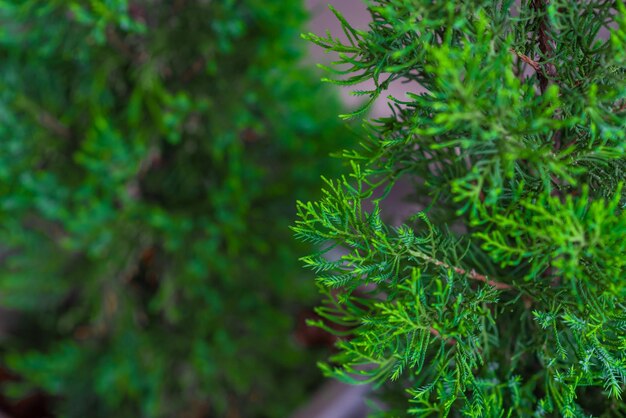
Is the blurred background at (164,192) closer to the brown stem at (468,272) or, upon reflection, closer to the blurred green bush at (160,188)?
the blurred green bush at (160,188)

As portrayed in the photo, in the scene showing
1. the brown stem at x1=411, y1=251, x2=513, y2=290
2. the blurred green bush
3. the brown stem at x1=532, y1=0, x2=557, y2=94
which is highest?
the blurred green bush

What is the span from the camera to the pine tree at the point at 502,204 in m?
0.38

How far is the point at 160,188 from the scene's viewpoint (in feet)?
3.71

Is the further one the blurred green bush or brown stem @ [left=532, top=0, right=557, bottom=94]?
the blurred green bush

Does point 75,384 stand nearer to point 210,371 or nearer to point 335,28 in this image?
point 210,371

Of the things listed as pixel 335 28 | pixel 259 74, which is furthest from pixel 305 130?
pixel 335 28

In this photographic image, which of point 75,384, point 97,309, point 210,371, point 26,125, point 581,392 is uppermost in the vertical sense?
point 26,125

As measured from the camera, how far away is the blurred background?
3.22 ft

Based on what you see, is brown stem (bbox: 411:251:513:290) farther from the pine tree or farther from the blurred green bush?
the blurred green bush

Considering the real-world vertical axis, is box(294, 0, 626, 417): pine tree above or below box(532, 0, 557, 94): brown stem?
below

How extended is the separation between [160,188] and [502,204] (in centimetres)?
82

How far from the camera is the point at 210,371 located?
3.82 feet

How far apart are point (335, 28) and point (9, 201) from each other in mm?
1766

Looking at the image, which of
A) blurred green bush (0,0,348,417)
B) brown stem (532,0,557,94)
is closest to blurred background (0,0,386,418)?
blurred green bush (0,0,348,417)
